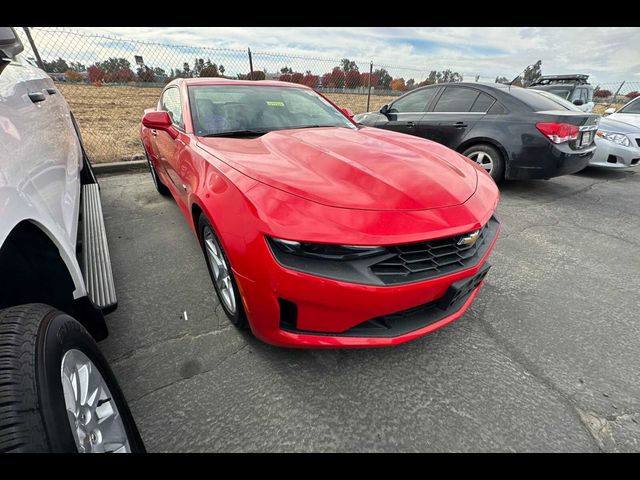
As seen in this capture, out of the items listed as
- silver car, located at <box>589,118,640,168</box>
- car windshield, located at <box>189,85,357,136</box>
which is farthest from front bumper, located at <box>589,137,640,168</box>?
car windshield, located at <box>189,85,357,136</box>

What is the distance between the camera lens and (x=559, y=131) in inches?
158

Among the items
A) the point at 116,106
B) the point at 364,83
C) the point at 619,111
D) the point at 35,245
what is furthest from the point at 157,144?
the point at 116,106

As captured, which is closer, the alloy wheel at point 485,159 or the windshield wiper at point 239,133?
the windshield wiper at point 239,133

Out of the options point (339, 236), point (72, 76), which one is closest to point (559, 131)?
point (339, 236)

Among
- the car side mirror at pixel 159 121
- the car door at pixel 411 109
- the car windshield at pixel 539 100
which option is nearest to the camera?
the car side mirror at pixel 159 121

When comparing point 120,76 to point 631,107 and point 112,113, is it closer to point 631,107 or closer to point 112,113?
point 112,113

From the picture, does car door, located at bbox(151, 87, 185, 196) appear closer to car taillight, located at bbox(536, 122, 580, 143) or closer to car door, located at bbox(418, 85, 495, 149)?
car door, located at bbox(418, 85, 495, 149)

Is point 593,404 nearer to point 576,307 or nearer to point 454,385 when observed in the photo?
point 454,385

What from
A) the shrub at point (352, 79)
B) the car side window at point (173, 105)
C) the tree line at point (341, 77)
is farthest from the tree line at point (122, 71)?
the shrub at point (352, 79)

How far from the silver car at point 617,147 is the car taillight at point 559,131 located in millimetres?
2097

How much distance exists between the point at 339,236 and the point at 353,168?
23.1 inches

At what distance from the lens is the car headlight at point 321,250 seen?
1391 millimetres

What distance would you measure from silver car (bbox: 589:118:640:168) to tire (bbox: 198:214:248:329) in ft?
21.8

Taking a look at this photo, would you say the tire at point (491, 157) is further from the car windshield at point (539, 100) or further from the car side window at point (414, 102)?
the car side window at point (414, 102)
